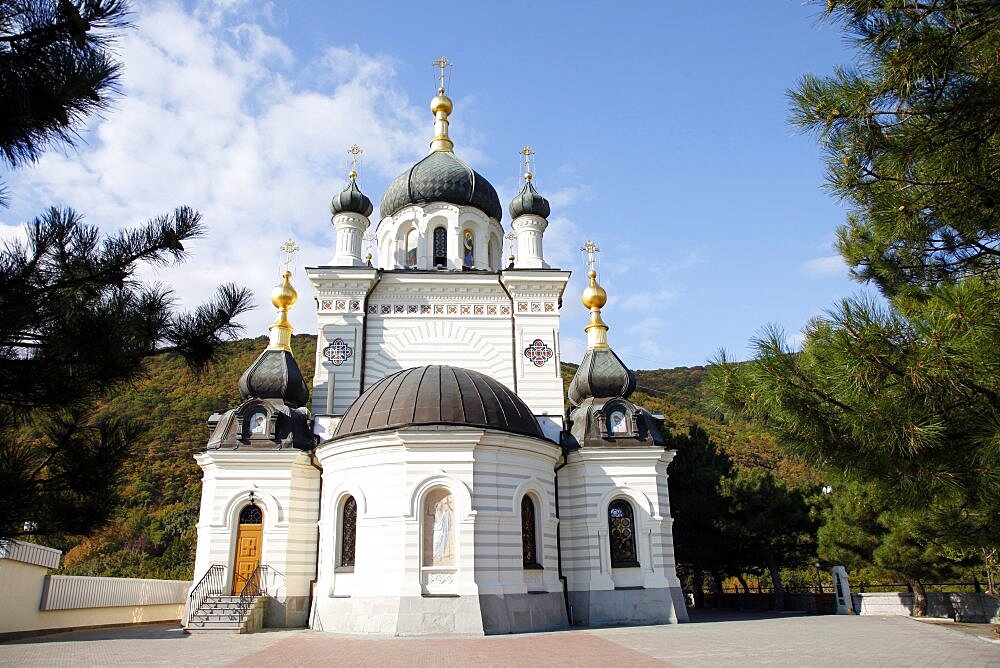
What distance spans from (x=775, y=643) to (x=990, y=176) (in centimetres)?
962

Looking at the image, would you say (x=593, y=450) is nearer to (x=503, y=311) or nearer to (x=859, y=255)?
(x=503, y=311)

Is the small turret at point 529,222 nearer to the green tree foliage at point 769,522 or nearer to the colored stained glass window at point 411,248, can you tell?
the colored stained glass window at point 411,248

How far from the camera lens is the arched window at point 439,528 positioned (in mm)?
14703

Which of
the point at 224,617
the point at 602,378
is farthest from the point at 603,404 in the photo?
the point at 224,617

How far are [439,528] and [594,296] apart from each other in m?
10.2

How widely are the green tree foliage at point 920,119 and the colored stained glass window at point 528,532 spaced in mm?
11390

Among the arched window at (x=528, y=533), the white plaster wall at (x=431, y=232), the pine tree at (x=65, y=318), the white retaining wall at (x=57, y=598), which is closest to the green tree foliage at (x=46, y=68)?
the pine tree at (x=65, y=318)

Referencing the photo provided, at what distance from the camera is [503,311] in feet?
71.8

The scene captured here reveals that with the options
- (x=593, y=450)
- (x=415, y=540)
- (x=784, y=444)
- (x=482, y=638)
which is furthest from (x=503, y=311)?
(x=784, y=444)

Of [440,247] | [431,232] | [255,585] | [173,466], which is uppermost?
[431,232]

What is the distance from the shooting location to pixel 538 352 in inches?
840

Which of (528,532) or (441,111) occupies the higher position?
(441,111)

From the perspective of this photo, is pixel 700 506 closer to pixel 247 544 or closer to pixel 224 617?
pixel 247 544

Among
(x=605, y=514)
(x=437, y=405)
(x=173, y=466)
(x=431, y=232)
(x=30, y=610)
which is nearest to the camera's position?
(x=30, y=610)
